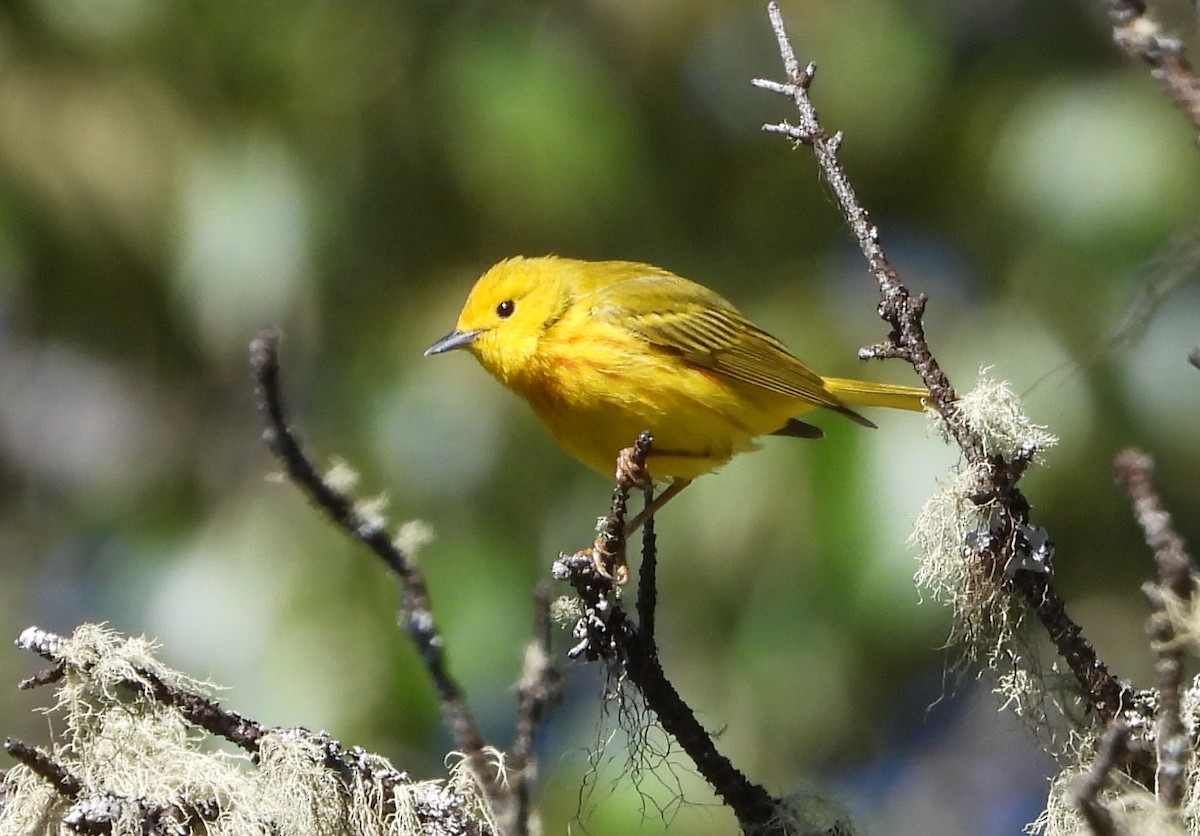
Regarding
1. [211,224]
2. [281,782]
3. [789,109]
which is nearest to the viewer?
[281,782]

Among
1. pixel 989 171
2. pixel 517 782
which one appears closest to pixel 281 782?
pixel 517 782

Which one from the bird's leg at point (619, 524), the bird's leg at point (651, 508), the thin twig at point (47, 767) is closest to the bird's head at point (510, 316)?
the bird's leg at point (651, 508)

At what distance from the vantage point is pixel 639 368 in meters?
4.18

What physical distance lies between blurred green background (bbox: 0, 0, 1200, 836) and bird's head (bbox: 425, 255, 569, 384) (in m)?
0.97

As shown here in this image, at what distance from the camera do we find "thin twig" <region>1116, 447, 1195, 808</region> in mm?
1603

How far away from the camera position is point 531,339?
4324 millimetres

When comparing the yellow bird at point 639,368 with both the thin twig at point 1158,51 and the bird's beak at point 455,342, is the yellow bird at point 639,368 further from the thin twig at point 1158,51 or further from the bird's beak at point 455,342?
the thin twig at point 1158,51

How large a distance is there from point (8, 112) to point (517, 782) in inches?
241

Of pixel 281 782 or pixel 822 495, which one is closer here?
pixel 281 782

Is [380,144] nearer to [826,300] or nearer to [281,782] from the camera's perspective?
[826,300]

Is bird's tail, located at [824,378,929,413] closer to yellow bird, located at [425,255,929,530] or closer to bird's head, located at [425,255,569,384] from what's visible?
yellow bird, located at [425,255,929,530]

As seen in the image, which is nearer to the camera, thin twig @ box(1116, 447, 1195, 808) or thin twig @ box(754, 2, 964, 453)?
thin twig @ box(1116, 447, 1195, 808)

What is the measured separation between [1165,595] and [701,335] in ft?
9.50

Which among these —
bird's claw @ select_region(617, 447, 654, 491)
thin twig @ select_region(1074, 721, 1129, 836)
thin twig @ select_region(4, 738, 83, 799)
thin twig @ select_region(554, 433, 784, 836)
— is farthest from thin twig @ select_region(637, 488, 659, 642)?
thin twig @ select_region(1074, 721, 1129, 836)
